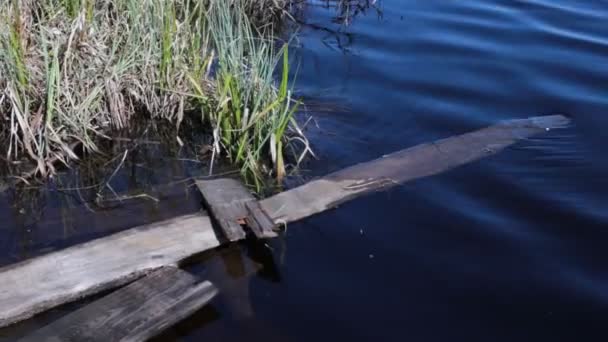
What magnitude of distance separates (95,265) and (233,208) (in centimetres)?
68

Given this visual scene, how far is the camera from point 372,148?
4.52 meters

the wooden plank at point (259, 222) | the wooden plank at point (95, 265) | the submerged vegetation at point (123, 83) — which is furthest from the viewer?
the submerged vegetation at point (123, 83)

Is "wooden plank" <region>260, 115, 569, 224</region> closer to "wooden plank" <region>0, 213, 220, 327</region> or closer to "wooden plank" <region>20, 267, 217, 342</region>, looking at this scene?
"wooden plank" <region>0, 213, 220, 327</region>

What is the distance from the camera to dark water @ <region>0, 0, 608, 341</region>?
3.20m

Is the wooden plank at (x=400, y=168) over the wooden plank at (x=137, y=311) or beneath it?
over

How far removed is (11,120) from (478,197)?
2431mm

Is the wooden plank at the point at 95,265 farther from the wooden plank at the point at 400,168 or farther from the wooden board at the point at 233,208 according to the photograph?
the wooden plank at the point at 400,168

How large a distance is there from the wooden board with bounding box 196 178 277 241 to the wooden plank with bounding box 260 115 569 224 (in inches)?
4.5

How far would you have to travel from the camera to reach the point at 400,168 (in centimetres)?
415

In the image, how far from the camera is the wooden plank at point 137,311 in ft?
9.34

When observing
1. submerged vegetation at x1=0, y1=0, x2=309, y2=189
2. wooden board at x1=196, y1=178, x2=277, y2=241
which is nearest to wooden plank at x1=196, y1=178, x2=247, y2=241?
wooden board at x1=196, y1=178, x2=277, y2=241

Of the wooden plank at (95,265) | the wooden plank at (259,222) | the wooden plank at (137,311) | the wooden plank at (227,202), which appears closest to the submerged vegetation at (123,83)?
the wooden plank at (227,202)

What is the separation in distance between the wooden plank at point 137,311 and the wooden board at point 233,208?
13.8 inches

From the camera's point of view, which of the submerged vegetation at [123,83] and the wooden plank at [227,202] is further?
the submerged vegetation at [123,83]
